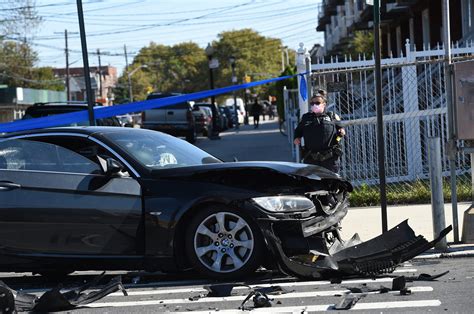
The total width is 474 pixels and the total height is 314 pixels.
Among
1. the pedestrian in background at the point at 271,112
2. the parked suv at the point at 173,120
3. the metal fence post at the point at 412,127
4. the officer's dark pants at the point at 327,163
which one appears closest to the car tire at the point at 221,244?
the officer's dark pants at the point at 327,163

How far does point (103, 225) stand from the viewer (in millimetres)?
7898

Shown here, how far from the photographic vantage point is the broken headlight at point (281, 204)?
7590mm

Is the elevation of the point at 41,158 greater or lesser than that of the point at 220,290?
greater

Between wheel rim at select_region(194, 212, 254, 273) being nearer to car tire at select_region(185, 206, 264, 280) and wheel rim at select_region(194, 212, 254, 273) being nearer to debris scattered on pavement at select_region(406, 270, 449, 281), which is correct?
car tire at select_region(185, 206, 264, 280)

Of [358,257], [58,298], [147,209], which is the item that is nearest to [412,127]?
[358,257]

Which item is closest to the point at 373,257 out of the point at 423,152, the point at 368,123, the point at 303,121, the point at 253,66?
the point at 303,121

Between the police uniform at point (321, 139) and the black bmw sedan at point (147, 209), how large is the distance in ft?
6.60

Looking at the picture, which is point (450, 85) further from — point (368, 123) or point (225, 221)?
point (368, 123)

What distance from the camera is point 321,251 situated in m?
7.75

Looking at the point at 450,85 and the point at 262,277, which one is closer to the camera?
the point at 262,277

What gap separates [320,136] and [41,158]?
350 centimetres

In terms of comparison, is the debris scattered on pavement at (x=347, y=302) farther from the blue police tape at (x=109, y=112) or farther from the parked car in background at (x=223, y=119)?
the parked car in background at (x=223, y=119)

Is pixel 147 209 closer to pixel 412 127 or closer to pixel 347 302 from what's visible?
pixel 347 302

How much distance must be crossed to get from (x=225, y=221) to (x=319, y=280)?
3.25ft
